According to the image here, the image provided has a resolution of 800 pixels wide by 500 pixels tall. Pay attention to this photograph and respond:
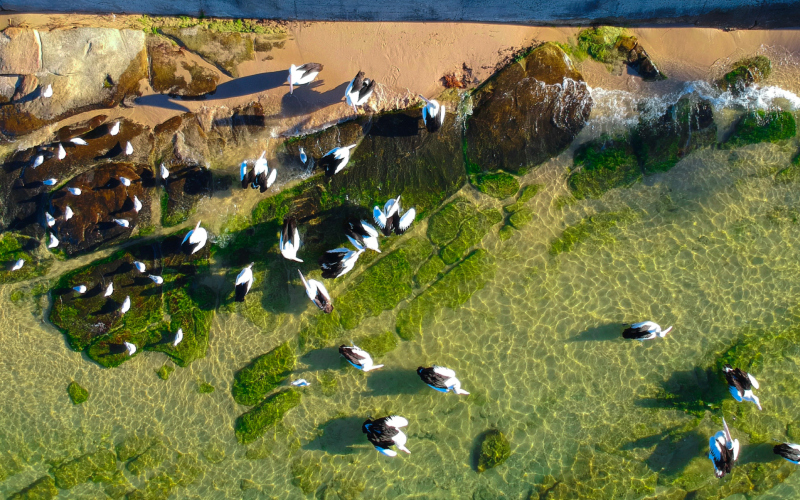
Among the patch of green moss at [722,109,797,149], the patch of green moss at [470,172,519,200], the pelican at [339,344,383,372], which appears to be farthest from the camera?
the patch of green moss at [470,172,519,200]

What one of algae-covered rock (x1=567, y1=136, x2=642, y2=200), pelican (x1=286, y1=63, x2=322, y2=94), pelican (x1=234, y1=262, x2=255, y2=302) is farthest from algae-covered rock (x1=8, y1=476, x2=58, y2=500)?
algae-covered rock (x1=567, y1=136, x2=642, y2=200)

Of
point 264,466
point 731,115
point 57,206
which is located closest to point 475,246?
point 731,115

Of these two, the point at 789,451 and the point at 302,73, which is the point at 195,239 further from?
the point at 789,451

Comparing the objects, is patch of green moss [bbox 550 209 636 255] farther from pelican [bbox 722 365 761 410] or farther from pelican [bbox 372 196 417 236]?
pelican [bbox 722 365 761 410]

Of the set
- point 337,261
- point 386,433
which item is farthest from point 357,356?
point 337,261

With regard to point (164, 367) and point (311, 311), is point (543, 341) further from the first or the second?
point (164, 367)

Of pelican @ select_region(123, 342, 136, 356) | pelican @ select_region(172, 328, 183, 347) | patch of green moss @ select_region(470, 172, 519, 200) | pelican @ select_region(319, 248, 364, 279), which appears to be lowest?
pelican @ select_region(123, 342, 136, 356)

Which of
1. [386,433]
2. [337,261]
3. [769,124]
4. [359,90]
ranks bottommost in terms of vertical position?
[386,433]
